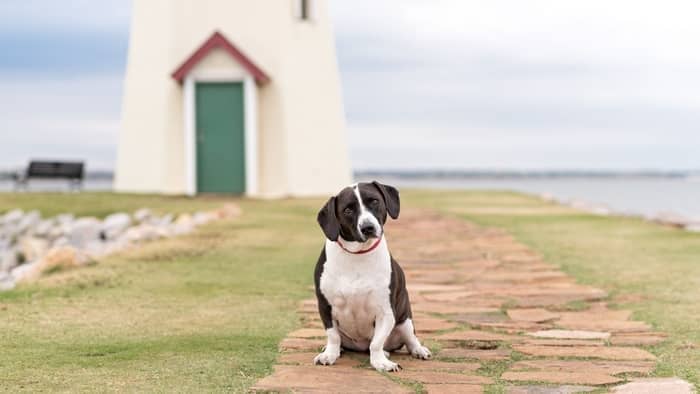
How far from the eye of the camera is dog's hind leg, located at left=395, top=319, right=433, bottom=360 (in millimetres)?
5301

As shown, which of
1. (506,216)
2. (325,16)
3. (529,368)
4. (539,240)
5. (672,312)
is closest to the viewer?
(529,368)

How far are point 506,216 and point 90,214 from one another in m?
8.33

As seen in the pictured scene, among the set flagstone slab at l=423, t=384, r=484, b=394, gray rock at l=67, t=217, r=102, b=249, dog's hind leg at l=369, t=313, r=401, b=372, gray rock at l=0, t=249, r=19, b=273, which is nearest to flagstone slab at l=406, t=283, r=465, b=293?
dog's hind leg at l=369, t=313, r=401, b=372

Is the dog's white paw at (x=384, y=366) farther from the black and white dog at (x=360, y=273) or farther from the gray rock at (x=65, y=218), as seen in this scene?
the gray rock at (x=65, y=218)

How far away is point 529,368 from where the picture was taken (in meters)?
5.10

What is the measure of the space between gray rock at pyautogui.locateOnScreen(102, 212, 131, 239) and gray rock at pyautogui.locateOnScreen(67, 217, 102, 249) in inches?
4.9

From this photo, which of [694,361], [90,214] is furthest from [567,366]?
[90,214]

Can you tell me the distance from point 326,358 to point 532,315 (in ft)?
7.94

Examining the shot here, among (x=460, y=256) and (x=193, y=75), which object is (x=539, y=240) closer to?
(x=460, y=256)

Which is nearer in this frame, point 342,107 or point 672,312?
point 672,312

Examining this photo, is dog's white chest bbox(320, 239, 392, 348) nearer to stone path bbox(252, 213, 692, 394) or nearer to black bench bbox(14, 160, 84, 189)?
stone path bbox(252, 213, 692, 394)

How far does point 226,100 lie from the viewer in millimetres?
21297

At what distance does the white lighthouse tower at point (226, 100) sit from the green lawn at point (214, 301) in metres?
5.68

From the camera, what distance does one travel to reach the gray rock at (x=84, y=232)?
16.1 m
